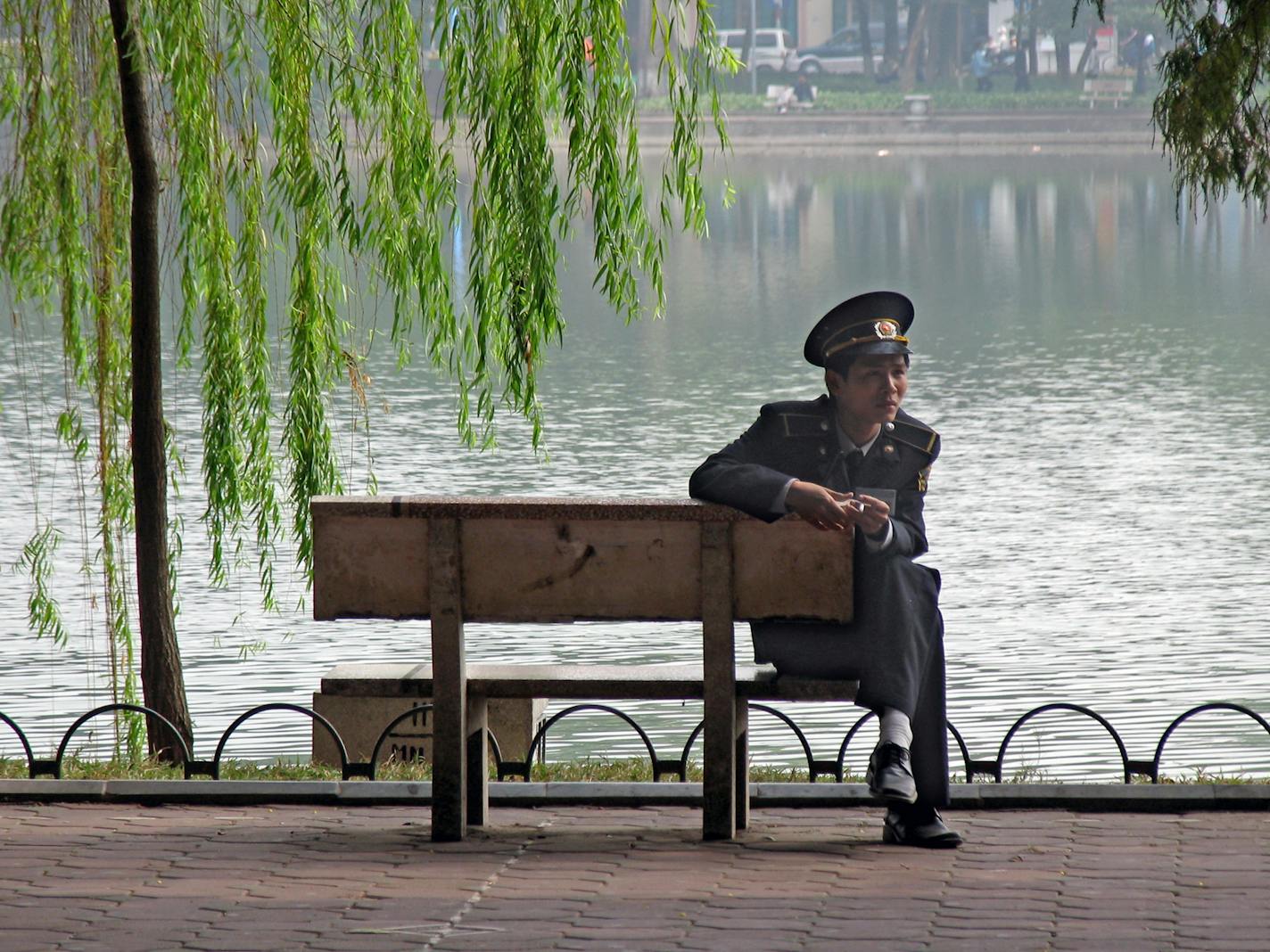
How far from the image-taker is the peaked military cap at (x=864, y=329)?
215 inches

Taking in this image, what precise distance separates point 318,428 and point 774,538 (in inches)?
156

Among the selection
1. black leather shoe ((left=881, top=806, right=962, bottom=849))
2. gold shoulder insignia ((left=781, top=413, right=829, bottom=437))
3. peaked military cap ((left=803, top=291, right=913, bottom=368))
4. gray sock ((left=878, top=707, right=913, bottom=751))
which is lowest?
black leather shoe ((left=881, top=806, right=962, bottom=849))

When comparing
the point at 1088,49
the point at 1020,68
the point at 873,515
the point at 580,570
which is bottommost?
the point at 580,570

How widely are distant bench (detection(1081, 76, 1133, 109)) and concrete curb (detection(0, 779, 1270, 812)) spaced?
7236 cm

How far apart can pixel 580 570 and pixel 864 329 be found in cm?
103

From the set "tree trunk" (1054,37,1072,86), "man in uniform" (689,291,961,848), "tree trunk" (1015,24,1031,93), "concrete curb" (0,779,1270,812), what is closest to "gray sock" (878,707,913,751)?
"man in uniform" (689,291,961,848)

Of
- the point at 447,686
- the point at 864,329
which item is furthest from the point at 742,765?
the point at 864,329

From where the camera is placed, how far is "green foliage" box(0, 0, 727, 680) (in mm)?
8008

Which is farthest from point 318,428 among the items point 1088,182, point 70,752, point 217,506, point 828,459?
point 1088,182

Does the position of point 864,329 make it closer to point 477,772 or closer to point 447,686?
point 447,686

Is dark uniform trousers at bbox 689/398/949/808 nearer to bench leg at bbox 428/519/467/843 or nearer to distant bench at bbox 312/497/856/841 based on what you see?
distant bench at bbox 312/497/856/841

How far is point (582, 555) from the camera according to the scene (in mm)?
5137

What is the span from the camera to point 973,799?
229 inches

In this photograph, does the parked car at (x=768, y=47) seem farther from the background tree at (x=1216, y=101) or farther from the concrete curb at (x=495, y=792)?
the concrete curb at (x=495, y=792)
